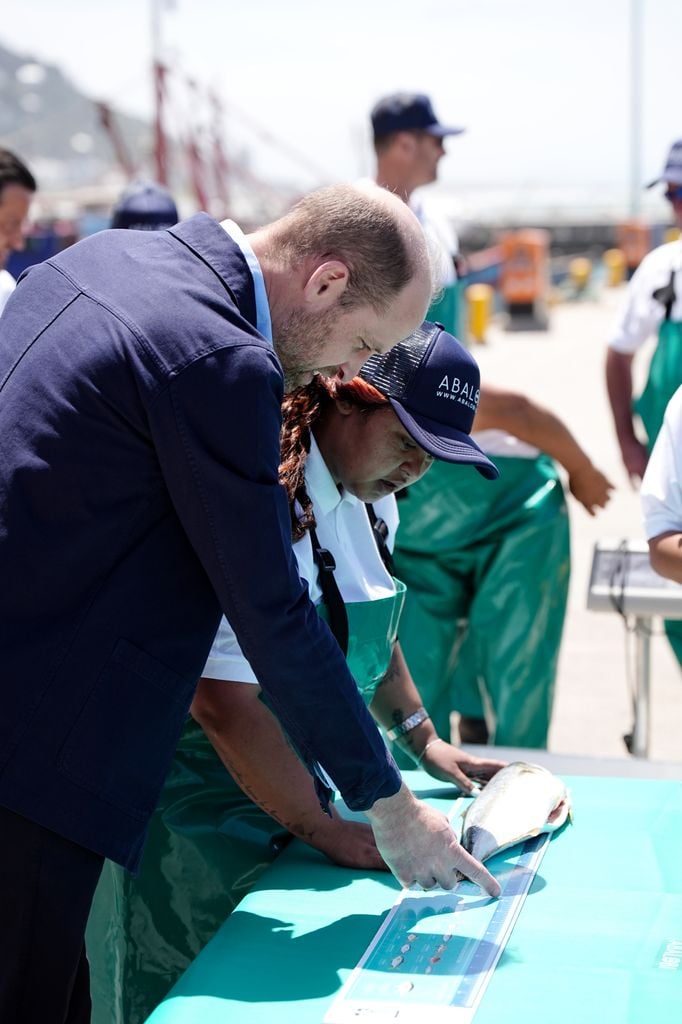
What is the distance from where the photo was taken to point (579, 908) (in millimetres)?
1652

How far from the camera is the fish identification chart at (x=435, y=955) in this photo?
142 cm

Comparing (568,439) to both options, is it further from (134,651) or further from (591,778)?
(134,651)

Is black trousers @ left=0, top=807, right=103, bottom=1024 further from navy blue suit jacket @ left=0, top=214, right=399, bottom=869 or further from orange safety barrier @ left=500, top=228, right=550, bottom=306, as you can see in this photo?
orange safety barrier @ left=500, top=228, right=550, bottom=306

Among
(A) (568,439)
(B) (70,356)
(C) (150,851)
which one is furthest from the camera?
(A) (568,439)

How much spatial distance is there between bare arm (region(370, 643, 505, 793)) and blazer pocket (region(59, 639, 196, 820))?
631mm

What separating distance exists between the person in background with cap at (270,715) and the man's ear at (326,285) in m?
0.30

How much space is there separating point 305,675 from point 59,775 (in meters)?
0.30

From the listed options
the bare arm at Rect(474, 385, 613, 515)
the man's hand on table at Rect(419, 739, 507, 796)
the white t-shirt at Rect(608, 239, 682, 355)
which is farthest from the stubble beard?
the white t-shirt at Rect(608, 239, 682, 355)

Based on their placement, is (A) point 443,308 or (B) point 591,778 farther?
(A) point 443,308

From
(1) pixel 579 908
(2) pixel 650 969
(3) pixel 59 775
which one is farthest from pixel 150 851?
(2) pixel 650 969

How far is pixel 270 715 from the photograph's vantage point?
72.2 inches

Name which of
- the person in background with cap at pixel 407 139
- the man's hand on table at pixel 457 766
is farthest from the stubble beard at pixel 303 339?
the person in background with cap at pixel 407 139

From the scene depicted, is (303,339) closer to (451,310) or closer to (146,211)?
(451,310)

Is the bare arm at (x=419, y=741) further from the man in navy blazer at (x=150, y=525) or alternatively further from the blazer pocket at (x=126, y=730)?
the blazer pocket at (x=126, y=730)
